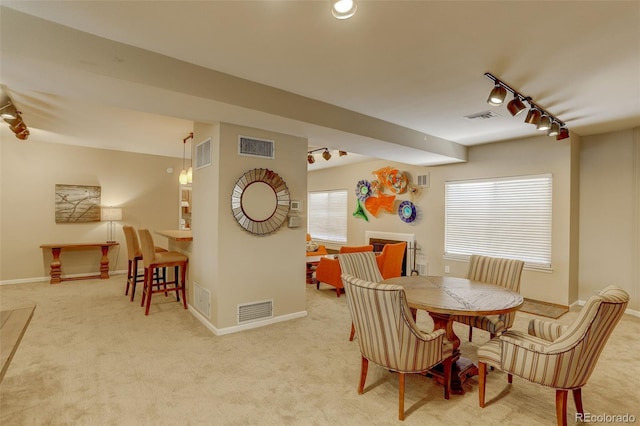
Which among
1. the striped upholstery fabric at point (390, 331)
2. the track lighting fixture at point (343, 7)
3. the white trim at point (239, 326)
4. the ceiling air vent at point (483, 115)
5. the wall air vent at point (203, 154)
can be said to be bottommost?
the white trim at point (239, 326)

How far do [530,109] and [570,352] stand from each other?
2.64 meters

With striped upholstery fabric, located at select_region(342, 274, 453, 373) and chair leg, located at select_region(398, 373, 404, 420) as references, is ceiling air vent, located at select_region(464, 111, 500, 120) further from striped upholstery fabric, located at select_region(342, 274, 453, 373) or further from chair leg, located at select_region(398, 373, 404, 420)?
chair leg, located at select_region(398, 373, 404, 420)

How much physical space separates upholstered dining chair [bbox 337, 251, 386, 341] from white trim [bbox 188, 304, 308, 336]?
89 centimetres

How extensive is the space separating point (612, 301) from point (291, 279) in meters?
3.04

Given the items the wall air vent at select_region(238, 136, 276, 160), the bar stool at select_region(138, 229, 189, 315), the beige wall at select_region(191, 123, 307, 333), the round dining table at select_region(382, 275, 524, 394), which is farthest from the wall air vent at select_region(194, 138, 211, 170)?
the round dining table at select_region(382, 275, 524, 394)

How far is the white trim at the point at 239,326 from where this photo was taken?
3432mm

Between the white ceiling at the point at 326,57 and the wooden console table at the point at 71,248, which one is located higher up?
the white ceiling at the point at 326,57

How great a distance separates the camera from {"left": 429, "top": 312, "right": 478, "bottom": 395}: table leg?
7.82ft

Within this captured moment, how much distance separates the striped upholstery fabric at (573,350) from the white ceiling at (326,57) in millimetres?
1742

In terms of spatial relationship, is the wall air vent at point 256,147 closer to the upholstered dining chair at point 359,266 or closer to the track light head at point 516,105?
the upholstered dining chair at point 359,266

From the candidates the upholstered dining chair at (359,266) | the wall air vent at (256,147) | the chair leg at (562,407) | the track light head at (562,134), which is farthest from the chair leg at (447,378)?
the track light head at (562,134)

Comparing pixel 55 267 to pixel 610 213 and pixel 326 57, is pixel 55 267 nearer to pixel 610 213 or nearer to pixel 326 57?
pixel 326 57

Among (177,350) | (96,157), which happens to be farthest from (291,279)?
(96,157)

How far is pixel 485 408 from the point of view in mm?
2166
